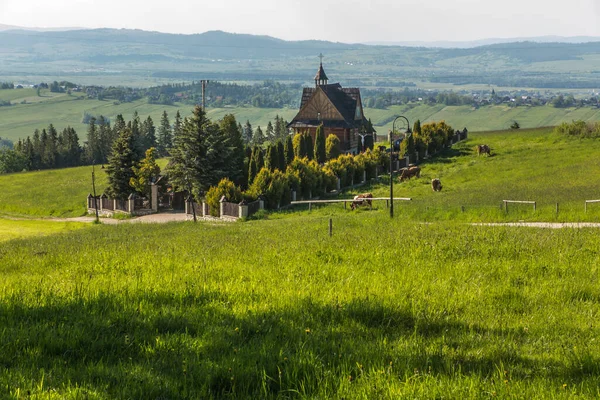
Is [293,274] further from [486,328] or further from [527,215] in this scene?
[527,215]

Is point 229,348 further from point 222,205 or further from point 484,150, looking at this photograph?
point 484,150

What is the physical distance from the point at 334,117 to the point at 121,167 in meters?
36.7

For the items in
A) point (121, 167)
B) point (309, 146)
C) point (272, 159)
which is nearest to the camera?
point (272, 159)

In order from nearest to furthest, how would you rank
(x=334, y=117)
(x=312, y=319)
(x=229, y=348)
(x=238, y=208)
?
(x=229, y=348)
(x=312, y=319)
(x=238, y=208)
(x=334, y=117)

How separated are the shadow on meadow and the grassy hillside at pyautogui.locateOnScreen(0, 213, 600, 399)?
0.07ft

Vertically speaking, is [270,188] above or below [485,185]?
below

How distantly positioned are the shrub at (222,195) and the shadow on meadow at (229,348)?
37.0 m

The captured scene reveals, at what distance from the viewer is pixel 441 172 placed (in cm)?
5584

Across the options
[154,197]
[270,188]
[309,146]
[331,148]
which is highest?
[309,146]

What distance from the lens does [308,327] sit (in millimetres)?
7727

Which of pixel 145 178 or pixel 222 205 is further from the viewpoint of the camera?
pixel 145 178

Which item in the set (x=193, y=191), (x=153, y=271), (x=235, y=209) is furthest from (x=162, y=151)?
(x=153, y=271)

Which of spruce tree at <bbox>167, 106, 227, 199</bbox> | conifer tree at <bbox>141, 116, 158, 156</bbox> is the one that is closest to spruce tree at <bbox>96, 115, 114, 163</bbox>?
conifer tree at <bbox>141, 116, 158, 156</bbox>

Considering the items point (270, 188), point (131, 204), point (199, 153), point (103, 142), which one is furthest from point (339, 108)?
point (103, 142)
